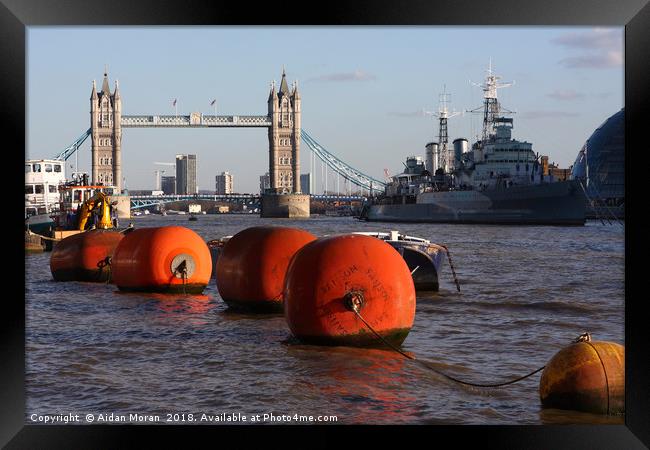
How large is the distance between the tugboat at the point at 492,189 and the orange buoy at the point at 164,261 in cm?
6087

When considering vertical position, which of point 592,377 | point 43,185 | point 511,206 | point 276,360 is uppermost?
point 43,185

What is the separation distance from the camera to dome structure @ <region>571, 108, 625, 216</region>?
113m

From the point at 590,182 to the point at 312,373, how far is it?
106618mm

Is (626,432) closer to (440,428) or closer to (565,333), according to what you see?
(440,428)

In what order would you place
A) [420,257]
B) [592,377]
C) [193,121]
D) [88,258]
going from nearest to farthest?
[592,377] < [420,257] < [88,258] < [193,121]

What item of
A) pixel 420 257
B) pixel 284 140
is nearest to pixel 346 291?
pixel 420 257

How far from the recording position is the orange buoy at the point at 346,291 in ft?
33.3

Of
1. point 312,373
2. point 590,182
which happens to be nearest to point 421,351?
point 312,373

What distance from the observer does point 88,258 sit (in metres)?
22.4

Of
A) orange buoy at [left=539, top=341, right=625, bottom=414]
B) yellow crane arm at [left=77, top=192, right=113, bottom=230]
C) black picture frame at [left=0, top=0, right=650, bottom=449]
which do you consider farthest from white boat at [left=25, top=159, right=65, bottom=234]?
orange buoy at [left=539, top=341, right=625, bottom=414]

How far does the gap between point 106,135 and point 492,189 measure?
10616cm

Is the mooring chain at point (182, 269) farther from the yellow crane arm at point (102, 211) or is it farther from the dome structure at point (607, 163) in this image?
the dome structure at point (607, 163)

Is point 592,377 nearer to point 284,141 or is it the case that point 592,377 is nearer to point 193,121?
point 193,121

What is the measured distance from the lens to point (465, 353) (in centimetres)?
1208
